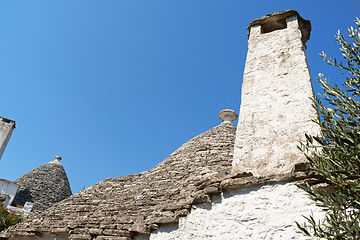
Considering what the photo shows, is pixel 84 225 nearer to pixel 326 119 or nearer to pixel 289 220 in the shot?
pixel 289 220

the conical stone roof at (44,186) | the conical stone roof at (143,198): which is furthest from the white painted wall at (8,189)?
the conical stone roof at (143,198)

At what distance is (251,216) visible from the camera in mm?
3531

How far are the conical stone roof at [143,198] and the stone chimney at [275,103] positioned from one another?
54 centimetres

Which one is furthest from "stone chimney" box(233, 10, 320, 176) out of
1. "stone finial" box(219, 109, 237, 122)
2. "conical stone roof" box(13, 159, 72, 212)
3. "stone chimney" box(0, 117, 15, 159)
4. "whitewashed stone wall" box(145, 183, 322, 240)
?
"stone chimney" box(0, 117, 15, 159)

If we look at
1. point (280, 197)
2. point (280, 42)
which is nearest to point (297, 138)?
point (280, 197)

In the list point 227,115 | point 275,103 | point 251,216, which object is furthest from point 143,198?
point 227,115

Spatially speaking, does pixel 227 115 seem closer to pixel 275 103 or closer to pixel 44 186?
pixel 275 103

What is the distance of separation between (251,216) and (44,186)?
39.2ft

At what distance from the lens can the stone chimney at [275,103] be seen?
3.98m

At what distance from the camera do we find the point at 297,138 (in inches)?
157

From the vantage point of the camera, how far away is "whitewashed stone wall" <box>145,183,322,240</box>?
3305 millimetres

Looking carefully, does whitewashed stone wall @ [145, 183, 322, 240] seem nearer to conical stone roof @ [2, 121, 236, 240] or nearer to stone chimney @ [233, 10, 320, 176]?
conical stone roof @ [2, 121, 236, 240]

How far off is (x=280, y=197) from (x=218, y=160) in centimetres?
290

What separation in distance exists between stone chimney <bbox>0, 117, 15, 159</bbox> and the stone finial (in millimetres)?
9599
